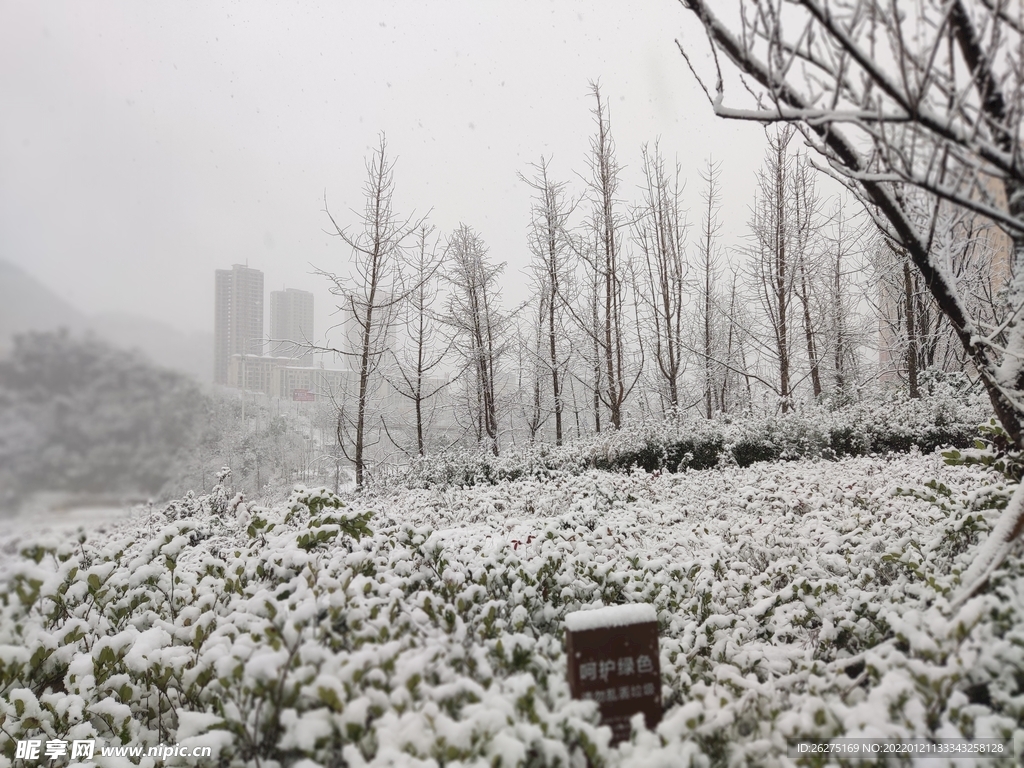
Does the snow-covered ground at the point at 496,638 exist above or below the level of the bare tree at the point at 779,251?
below

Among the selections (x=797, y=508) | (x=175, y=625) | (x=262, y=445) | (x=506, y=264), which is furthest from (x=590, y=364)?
(x=262, y=445)

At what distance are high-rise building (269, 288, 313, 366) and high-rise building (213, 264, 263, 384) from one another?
1.17m

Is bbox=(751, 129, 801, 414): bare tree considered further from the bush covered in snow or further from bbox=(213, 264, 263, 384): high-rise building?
bbox=(213, 264, 263, 384): high-rise building

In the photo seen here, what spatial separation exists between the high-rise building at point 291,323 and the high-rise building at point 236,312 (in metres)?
1.17

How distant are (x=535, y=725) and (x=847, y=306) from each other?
16.2 m

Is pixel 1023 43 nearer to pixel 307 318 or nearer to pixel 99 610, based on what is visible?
pixel 99 610

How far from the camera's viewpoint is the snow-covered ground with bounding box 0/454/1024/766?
164 centimetres

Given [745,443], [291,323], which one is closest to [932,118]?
[745,443]

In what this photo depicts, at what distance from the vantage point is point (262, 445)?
22734 mm

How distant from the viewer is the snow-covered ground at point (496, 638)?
5.37 feet

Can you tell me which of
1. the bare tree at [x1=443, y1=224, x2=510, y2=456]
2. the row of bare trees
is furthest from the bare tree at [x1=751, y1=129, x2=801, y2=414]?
the bare tree at [x1=443, y1=224, x2=510, y2=456]

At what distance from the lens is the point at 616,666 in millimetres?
1973

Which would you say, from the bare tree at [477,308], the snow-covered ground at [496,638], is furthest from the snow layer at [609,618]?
the bare tree at [477,308]

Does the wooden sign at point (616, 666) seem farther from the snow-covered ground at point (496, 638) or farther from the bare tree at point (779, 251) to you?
the bare tree at point (779, 251)
